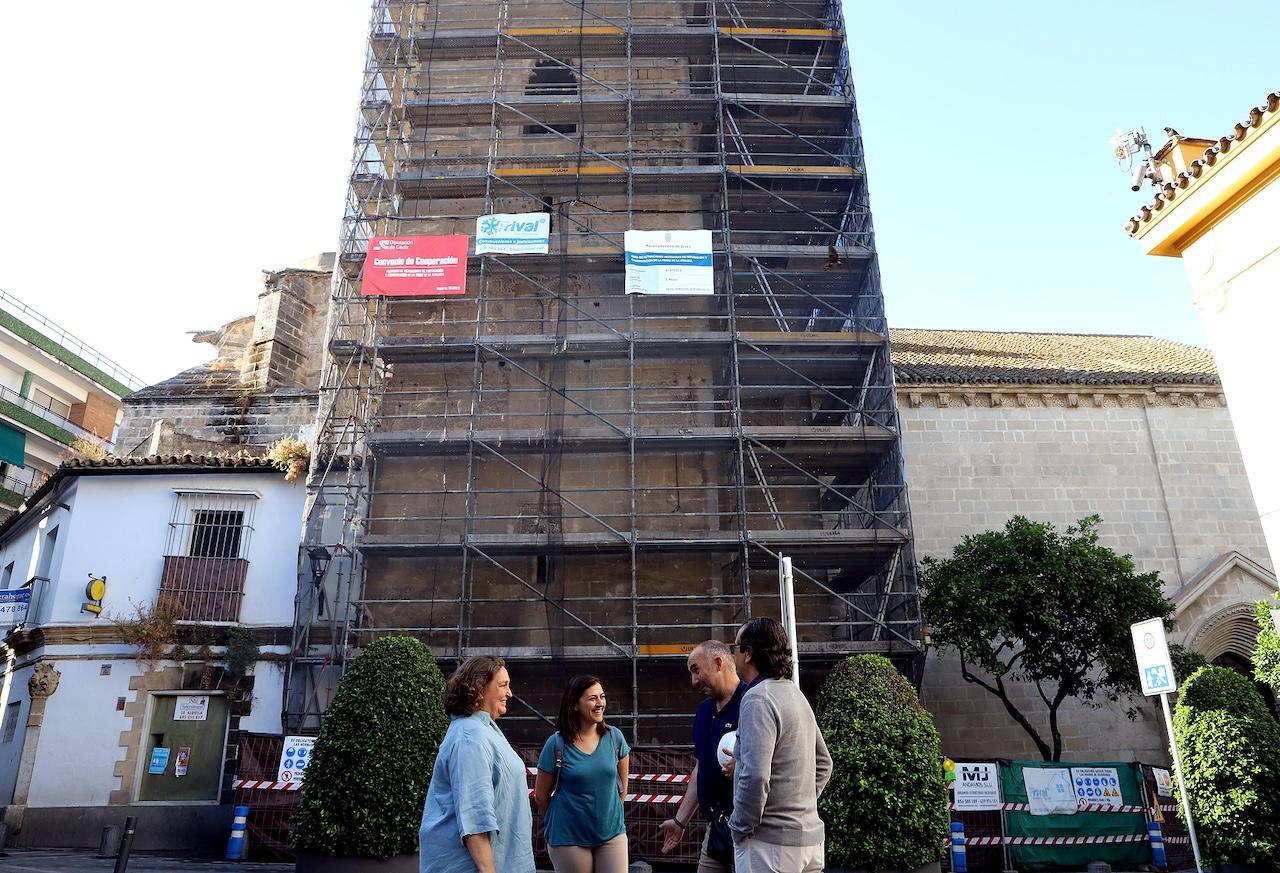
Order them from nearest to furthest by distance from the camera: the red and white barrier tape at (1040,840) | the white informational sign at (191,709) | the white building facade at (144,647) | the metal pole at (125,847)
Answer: the metal pole at (125,847)
the red and white barrier tape at (1040,840)
the white building facade at (144,647)
the white informational sign at (191,709)

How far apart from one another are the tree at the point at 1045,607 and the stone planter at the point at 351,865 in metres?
9.20

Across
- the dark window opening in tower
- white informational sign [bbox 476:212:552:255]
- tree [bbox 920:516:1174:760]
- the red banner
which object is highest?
the dark window opening in tower

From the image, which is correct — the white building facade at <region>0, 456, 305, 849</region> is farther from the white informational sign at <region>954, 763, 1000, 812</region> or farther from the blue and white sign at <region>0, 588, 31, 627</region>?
the white informational sign at <region>954, 763, 1000, 812</region>

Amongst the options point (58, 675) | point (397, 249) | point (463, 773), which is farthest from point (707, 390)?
point (463, 773)

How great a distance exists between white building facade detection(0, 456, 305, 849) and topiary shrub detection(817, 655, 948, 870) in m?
8.76

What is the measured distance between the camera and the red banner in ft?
52.7

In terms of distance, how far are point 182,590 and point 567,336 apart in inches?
289

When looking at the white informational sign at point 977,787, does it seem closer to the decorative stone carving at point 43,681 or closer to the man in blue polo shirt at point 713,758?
the man in blue polo shirt at point 713,758

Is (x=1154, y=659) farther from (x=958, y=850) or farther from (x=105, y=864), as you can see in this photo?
(x=105, y=864)

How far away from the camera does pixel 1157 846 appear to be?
11844 mm

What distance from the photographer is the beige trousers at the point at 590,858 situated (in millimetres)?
4559

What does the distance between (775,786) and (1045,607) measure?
1232 centimetres

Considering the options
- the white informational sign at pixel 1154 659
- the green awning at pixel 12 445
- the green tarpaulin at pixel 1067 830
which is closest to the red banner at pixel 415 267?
the green tarpaulin at pixel 1067 830

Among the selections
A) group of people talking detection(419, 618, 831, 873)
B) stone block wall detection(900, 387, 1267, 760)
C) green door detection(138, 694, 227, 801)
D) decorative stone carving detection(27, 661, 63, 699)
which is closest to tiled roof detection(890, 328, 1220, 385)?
stone block wall detection(900, 387, 1267, 760)
